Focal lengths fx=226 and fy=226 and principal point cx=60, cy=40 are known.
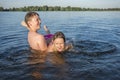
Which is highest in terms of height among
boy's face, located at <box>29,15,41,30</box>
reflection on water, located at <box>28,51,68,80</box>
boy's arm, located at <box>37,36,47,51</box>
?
boy's face, located at <box>29,15,41,30</box>

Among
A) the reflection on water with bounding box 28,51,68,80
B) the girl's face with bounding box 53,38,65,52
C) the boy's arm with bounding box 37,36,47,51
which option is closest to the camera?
the reflection on water with bounding box 28,51,68,80

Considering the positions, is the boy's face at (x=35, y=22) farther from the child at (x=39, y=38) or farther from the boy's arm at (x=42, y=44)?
the boy's arm at (x=42, y=44)

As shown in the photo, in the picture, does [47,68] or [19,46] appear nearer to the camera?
[47,68]

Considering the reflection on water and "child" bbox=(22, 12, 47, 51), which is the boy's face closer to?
"child" bbox=(22, 12, 47, 51)

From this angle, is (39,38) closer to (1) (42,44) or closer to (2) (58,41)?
(1) (42,44)

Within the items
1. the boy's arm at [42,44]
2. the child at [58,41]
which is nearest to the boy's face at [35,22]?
the boy's arm at [42,44]

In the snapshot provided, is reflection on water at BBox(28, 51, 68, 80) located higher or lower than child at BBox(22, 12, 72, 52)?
lower

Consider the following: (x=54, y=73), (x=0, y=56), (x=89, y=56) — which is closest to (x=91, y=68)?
(x=54, y=73)

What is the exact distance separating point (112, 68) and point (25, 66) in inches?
82.7

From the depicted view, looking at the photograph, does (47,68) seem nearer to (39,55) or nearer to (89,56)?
(39,55)

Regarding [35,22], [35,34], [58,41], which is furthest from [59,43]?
[35,22]

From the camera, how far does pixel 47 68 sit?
536 cm

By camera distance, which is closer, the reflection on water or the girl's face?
the reflection on water

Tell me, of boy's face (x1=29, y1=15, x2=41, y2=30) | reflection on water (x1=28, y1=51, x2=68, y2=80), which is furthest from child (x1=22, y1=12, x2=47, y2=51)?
reflection on water (x1=28, y1=51, x2=68, y2=80)
